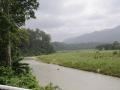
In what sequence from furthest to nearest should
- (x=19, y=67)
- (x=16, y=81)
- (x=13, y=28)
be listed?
(x=19, y=67) → (x=13, y=28) → (x=16, y=81)

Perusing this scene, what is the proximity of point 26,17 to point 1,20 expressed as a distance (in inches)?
95.3

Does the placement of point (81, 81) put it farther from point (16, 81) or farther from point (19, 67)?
point (16, 81)

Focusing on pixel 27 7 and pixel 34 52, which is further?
pixel 34 52

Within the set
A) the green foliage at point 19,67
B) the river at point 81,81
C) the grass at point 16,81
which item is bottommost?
the river at point 81,81

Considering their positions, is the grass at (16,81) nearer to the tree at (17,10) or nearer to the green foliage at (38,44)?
the tree at (17,10)

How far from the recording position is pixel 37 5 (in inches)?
952

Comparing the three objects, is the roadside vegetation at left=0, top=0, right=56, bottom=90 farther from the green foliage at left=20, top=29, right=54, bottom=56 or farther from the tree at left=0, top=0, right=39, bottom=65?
the green foliage at left=20, top=29, right=54, bottom=56

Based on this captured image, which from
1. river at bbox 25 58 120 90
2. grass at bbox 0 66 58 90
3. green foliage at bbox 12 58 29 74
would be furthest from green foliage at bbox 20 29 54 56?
grass at bbox 0 66 58 90

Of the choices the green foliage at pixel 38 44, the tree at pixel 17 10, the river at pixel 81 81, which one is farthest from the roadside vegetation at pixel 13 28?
the green foliage at pixel 38 44

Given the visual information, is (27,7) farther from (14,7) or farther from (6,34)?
(6,34)

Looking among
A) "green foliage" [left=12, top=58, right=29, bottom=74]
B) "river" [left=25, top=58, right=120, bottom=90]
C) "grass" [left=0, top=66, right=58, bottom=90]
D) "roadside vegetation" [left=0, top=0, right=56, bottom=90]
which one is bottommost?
"river" [left=25, top=58, right=120, bottom=90]

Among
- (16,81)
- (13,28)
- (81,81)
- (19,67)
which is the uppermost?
(13,28)

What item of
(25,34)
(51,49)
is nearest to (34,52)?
(51,49)

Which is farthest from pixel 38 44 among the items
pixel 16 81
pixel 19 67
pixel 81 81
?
pixel 16 81
